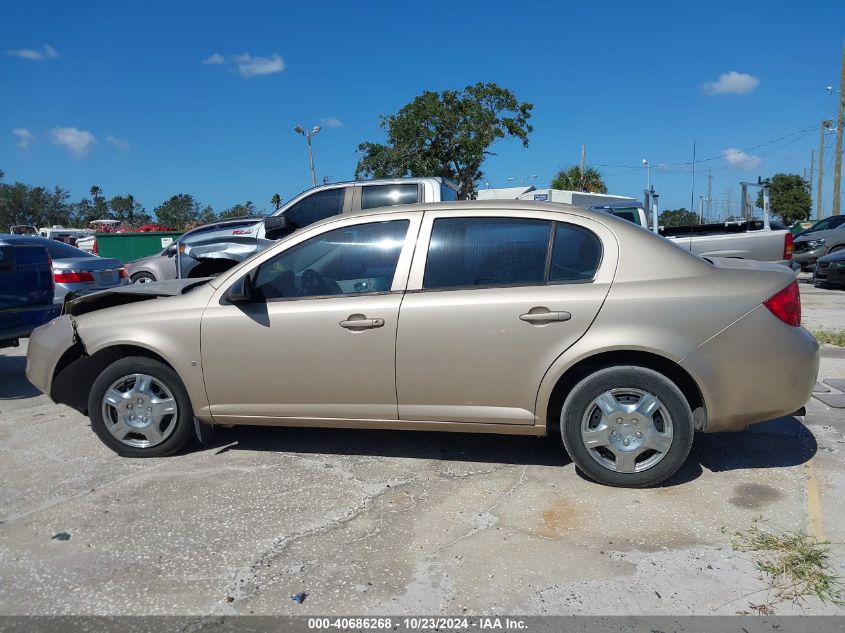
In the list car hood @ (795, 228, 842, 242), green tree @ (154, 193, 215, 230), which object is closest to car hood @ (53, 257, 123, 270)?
car hood @ (795, 228, 842, 242)

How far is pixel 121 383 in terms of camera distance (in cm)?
447

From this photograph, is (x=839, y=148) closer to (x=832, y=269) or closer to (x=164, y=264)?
(x=832, y=269)

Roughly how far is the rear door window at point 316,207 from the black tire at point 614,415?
17.4 feet

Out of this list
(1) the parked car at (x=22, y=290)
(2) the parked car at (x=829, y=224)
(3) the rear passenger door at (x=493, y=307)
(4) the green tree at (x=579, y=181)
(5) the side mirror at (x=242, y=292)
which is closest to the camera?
(3) the rear passenger door at (x=493, y=307)

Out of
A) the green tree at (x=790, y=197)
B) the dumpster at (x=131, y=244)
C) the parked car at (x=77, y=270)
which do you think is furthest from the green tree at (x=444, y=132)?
the green tree at (x=790, y=197)

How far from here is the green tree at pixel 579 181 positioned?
48.4 metres

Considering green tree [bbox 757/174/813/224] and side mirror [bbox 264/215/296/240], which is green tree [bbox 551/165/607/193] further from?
side mirror [bbox 264/215/296/240]

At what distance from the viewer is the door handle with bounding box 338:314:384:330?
396 cm


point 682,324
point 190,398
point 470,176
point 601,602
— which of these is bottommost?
point 601,602

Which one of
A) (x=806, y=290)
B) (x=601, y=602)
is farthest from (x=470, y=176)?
(x=601, y=602)

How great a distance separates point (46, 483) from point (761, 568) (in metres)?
4.24

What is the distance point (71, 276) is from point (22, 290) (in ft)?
9.06

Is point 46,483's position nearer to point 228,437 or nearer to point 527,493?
point 228,437

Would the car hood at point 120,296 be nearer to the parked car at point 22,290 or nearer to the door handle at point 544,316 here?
the parked car at point 22,290
